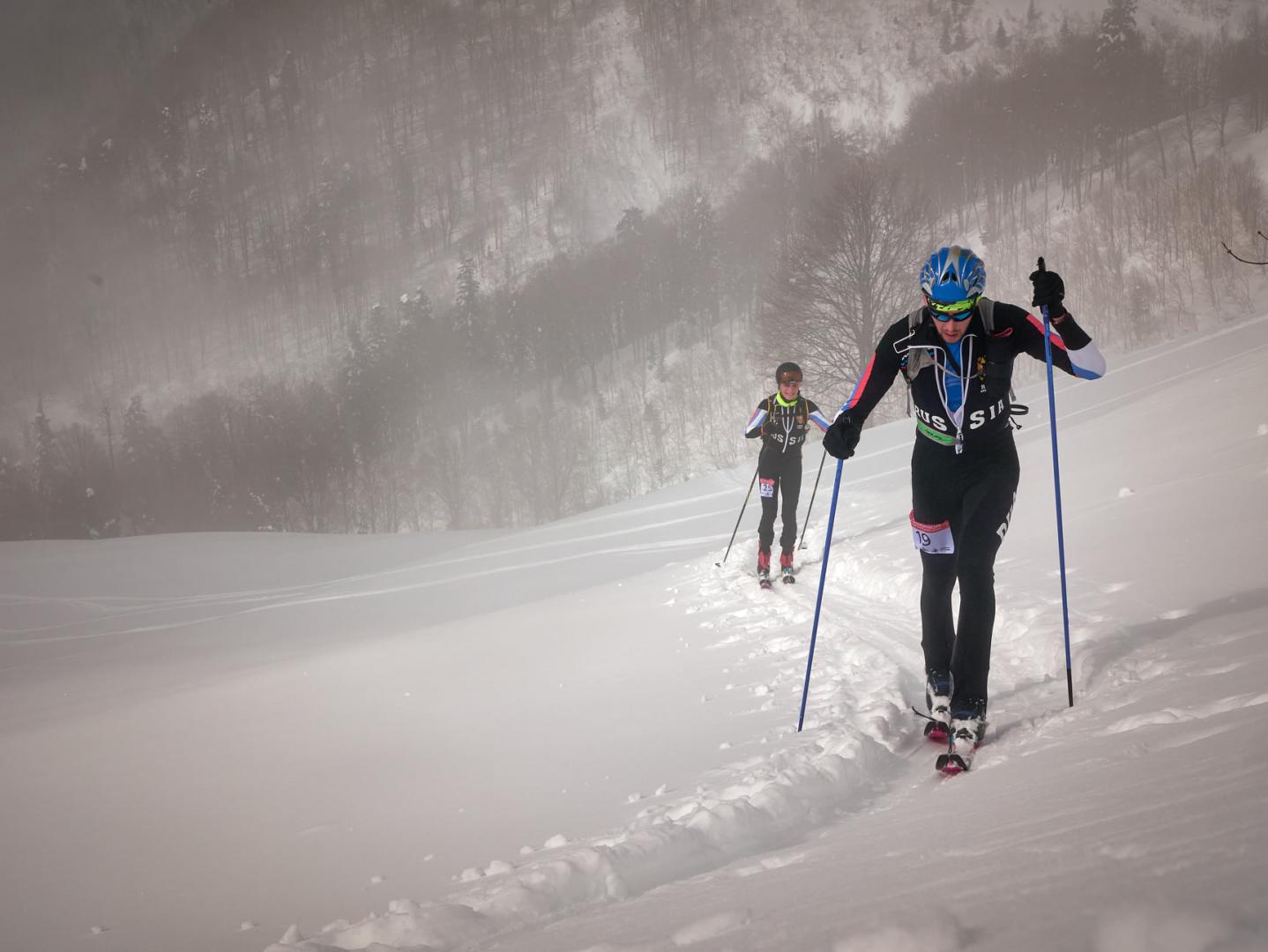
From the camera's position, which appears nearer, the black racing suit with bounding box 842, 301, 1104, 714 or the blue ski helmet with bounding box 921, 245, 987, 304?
the blue ski helmet with bounding box 921, 245, 987, 304

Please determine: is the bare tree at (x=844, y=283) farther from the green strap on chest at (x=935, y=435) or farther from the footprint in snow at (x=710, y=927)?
the footprint in snow at (x=710, y=927)

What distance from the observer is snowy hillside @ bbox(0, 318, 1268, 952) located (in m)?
1.76

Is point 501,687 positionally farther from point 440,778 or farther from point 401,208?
point 401,208

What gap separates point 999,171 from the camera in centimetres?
5994

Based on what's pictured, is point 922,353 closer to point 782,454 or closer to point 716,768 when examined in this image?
point 716,768

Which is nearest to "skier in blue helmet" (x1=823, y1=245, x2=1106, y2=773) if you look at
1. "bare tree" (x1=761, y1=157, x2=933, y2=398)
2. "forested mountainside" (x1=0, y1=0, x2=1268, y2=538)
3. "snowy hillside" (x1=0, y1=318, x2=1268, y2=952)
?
"snowy hillside" (x1=0, y1=318, x2=1268, y2=952)

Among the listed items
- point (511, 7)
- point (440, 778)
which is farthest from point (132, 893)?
point (511, 7)

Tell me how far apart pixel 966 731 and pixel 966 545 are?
35.3 inches

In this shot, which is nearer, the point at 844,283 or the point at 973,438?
the point at 973,438

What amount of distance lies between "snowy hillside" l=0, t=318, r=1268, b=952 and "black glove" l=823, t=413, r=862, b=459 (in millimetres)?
1507

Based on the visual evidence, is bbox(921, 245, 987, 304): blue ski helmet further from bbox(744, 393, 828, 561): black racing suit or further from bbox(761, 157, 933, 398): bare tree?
bbox(761, 157, 933, 398): bare tree

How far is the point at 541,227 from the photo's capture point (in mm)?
92375

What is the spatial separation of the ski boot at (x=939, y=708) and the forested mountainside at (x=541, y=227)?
23.0 meters

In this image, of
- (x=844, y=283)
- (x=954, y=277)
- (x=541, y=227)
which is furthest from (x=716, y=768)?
(x=541, y=227)
